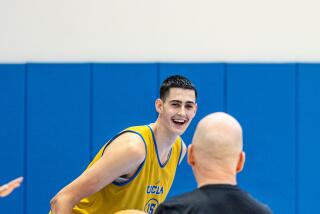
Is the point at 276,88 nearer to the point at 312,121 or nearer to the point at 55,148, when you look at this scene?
the point at 312,121

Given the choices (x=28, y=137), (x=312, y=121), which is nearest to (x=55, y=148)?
(x=28, y=137)

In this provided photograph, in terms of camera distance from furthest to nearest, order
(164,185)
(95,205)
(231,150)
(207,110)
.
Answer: (207,110) < (164,185) < (95,205) < (231,150)

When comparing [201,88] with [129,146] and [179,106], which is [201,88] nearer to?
[179,106]

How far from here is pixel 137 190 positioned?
2061mm

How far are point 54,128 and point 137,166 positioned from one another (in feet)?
5.27

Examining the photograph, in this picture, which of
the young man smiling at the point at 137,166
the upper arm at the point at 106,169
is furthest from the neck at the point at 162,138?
the upper arm at the point at 106,169

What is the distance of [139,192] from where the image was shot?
2.08 meters

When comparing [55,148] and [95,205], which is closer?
[95,205]

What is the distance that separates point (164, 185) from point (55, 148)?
142 cm

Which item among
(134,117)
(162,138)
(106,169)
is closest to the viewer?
(106,169)

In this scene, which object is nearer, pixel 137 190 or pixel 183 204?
pixel 183 204

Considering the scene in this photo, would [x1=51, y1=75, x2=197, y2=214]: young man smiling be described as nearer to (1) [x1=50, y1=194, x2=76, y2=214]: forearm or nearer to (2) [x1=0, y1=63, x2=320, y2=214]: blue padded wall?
(1) [x1=50, y1=194, x2=76, y2=214]: forearm

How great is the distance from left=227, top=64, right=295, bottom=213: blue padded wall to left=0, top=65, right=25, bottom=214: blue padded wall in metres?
1.42

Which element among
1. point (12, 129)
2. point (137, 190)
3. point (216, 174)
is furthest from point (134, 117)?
point (216, 174)
